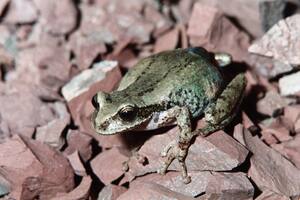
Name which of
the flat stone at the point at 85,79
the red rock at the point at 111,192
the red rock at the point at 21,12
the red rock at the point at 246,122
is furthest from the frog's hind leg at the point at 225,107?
the red rock at the point at 21,12

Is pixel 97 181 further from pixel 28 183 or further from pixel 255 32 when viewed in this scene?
pixel 255 32

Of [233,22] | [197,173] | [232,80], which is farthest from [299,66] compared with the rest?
[197,173]

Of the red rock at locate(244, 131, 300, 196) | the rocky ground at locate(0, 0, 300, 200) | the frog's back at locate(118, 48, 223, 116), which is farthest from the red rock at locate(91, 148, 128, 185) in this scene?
the red rock at locate(244, 131, 300, 196)

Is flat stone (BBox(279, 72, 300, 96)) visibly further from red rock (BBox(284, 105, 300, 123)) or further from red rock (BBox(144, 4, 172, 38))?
red rock (BBox(144, 4, 172, 38))

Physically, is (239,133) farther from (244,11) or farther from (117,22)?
(117,22)

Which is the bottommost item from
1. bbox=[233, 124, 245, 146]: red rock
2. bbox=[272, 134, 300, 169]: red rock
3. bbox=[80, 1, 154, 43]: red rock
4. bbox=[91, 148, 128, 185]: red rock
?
bbox=[91, 148, 128, 185]: red rock
